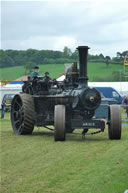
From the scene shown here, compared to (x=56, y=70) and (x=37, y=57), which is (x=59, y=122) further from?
(x=56, y=70)

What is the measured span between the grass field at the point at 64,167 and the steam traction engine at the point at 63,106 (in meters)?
0.65

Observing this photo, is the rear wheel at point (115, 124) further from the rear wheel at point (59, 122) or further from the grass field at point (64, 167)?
the rear wheel at point (59, 122)

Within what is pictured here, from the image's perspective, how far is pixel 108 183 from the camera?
7023mm

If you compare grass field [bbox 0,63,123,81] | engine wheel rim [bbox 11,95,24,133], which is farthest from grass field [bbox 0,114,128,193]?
grass field [bbox 0,63,123,81]

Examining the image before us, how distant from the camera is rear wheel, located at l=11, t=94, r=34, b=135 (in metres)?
14.6

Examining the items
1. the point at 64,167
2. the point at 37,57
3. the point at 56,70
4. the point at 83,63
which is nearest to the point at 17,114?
the point at 83,63

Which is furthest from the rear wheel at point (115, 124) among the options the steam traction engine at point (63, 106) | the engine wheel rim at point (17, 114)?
the engine wheel rim at point (17, 114)

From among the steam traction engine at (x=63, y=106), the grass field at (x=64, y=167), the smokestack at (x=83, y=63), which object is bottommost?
the grass field at (x=64, y=167)

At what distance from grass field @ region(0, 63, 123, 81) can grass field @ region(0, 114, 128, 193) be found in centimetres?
5076

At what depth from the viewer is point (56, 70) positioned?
225ft

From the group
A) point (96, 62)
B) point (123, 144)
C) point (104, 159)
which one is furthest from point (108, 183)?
point (96, 62)

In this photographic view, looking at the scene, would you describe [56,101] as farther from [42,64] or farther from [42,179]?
[42,64]

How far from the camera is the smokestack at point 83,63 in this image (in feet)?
44.8

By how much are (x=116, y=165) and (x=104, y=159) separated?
802 millimetres
